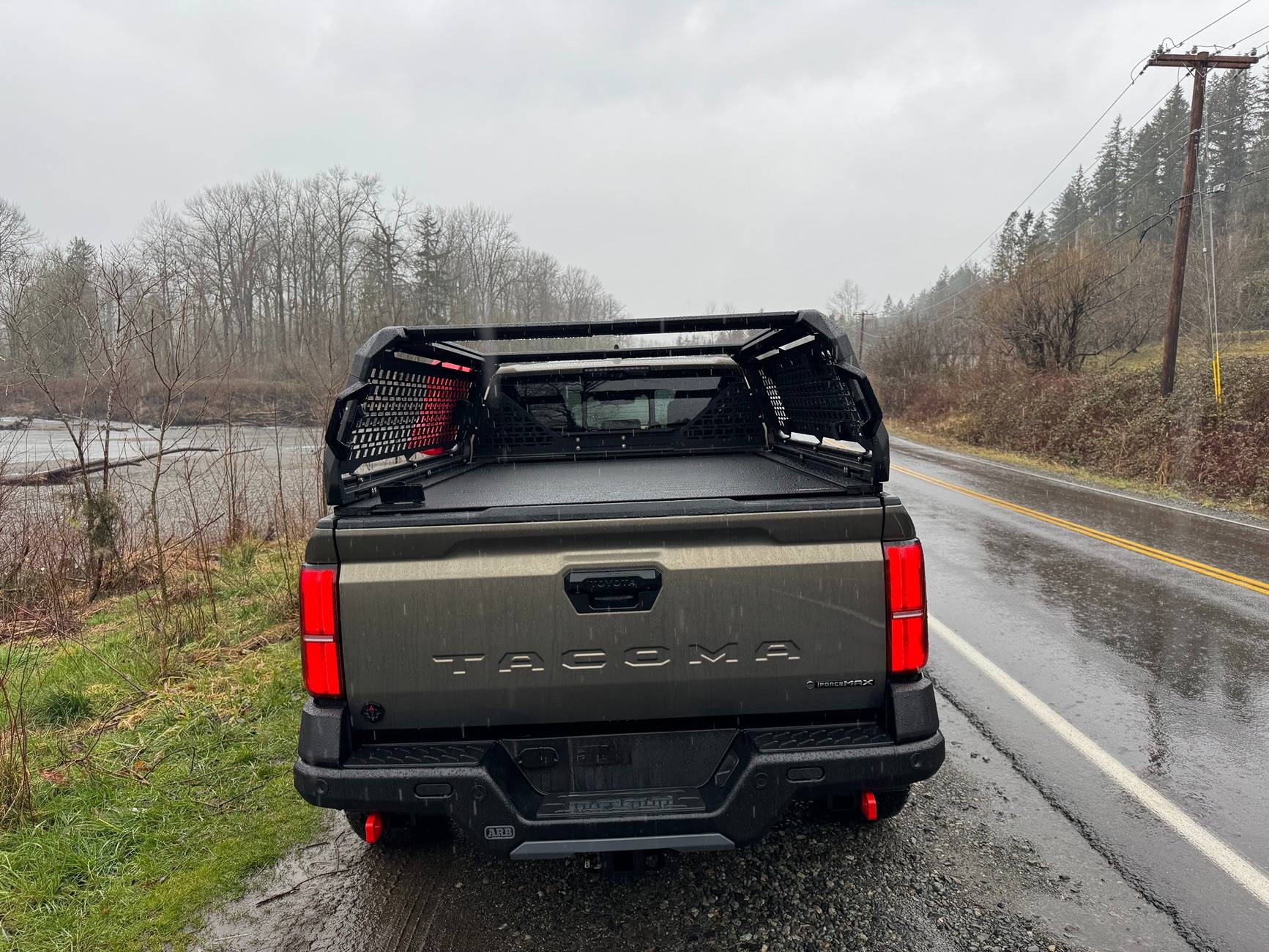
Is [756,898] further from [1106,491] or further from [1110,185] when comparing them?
[1110,185]

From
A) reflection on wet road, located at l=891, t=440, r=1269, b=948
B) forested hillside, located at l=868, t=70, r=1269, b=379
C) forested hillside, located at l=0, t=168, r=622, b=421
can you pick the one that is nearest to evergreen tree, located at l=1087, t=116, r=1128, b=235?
forested hillside, located at l=868, t=70, r=1269, b=379

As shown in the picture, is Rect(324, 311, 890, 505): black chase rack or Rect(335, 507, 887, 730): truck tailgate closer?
Rect(335, 507, 887, 730): truck tailgate

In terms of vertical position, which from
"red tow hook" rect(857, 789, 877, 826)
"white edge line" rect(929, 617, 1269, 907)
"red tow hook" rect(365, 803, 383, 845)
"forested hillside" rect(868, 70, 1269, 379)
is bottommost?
"white edge line" rect(929, 617, 1269, 907)

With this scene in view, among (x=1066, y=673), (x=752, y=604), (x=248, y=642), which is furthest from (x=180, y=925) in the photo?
(x=1066, y=673)

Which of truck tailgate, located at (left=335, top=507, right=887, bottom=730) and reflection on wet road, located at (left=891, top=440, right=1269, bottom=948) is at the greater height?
truck tailgate, located at (left=335, top=507, right=887, bottom=730)

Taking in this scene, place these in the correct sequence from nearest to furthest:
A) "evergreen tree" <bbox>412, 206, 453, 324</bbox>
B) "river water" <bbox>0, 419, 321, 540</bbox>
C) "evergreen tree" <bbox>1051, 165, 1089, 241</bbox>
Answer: "river water" <bbox>0, 419, 321, 540</bbox>
"evergreen tree" <bbox>412, 206, 453, 324</bbox>
"evergreen tree" <bbox>1051, 165, 1089, 241</bbox>

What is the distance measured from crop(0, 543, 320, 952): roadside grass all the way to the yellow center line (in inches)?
323

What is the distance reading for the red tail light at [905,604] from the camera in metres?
2.23

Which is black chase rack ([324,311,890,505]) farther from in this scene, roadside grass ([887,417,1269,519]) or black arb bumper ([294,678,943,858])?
roadside grass ([887,417,1269,519])

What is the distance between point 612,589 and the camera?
222 centimetres

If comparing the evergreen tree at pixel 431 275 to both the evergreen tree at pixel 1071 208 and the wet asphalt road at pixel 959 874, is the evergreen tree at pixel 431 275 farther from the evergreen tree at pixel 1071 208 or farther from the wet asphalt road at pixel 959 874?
the evergreen tree at pixel 1071 208

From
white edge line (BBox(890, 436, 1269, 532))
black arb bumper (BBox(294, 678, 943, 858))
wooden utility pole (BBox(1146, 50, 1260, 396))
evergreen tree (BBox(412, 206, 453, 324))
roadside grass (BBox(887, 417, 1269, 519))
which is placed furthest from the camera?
evergreen tree (BBox(412, 206, 453, 324))

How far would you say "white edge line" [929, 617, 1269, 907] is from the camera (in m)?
2.69

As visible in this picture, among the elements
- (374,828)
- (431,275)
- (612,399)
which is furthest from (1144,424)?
(431,275)
